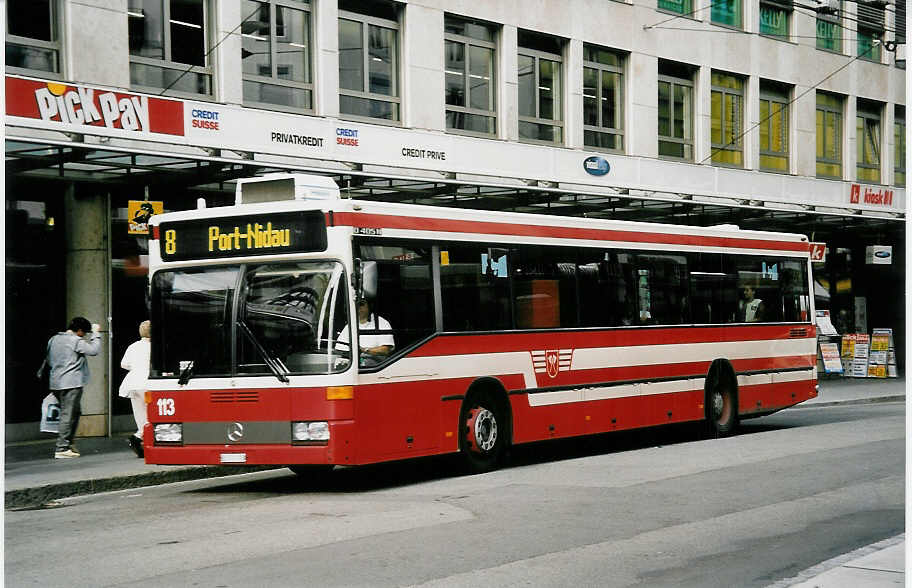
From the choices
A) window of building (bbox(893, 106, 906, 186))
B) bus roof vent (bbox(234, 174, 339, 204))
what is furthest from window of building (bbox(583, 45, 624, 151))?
bus roof vent (bbox(234, 174, 339, 204))

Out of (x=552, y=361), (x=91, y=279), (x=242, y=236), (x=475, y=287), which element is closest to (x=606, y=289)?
(x=552, y=361)

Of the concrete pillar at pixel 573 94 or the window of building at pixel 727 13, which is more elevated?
the window of building at pixel 727 13

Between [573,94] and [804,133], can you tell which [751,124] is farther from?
[573,94]

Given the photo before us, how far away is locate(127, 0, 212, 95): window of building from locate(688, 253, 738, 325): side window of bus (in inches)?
320

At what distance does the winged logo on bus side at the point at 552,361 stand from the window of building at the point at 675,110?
15.1 m

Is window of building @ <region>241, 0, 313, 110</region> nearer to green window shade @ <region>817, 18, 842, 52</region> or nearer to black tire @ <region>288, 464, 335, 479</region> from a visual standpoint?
black tire @ <region>288, 464, 335, 479</region>

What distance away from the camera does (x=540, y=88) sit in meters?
26.7

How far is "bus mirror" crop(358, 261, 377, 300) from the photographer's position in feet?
41.0

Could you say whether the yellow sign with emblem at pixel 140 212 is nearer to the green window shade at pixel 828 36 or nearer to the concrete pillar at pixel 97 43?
the concrete pillar at pixel 97 43

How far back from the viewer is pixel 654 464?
569 inches

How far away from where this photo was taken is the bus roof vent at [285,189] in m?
12.9

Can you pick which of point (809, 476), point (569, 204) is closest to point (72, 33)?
point (569, 204)

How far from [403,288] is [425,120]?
11059 millimetres

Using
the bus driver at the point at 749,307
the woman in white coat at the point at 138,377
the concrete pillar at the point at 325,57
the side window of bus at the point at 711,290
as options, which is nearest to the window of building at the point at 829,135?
the bus driver at the point at 749,307
